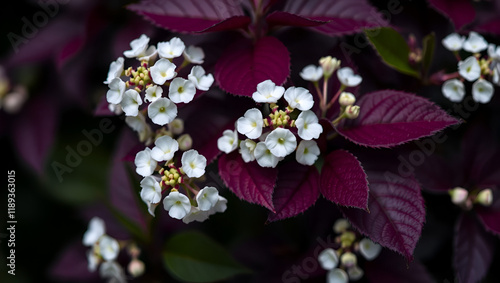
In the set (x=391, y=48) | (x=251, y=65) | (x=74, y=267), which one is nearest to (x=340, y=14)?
(x=391, y=48)

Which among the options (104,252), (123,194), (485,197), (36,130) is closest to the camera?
(485,197)

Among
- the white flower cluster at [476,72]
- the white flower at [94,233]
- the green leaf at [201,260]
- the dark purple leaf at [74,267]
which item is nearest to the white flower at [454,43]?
the white flower cluster at [476,72]

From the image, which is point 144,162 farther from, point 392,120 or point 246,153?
point 392,120

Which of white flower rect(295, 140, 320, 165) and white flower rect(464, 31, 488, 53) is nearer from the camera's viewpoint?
white flower rect(295, 140, 320, 165)

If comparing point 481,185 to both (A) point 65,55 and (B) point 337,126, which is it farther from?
(A) point 65,55

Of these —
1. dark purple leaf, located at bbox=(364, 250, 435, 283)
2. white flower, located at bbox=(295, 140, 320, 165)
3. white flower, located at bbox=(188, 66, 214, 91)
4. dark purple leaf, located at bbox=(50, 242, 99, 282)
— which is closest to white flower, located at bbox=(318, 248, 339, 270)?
dark purple leaf, located at bbox=(364, 250, 435, 283)

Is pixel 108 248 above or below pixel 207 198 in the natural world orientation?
below

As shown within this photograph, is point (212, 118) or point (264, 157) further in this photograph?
point (212, 118)

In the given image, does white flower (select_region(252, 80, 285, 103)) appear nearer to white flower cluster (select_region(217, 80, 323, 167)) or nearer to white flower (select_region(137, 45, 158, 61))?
white flower cluster (select_region(217, 80, 323, 167))
